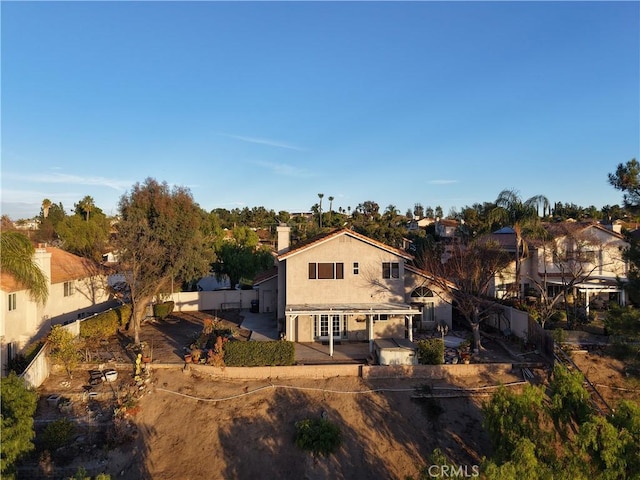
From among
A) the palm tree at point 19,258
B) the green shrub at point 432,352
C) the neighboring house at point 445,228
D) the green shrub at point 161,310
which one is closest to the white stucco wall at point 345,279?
the green shrub at point 432,352

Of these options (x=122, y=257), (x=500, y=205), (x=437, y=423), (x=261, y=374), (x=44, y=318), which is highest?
(x=500, y=205)

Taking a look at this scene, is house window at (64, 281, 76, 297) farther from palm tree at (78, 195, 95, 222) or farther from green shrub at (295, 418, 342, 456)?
palm tree at (78, 195, 95, 222)

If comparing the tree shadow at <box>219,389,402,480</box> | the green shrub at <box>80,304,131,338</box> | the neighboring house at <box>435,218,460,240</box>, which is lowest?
the tree shadow at <box>219,389,402,480</box>

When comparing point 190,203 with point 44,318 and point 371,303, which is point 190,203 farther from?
point 371,303

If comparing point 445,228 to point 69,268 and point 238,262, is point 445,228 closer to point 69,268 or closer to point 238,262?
point 238,262

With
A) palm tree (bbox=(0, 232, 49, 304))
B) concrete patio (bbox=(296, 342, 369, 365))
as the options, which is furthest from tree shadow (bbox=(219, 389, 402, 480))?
palm tree (bbox=(0, 232, 49, 304))

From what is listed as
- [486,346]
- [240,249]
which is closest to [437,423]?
[486,346]
